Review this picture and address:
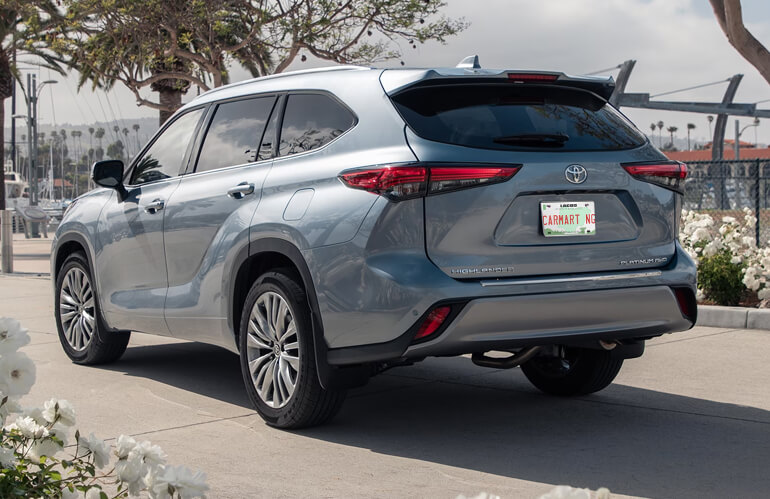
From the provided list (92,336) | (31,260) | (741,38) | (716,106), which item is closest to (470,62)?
(92,336)

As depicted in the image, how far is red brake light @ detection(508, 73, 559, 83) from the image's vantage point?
5.27m

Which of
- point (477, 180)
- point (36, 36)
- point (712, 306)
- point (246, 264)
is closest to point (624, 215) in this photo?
point (477, 180)

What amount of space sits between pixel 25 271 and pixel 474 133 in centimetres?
1608

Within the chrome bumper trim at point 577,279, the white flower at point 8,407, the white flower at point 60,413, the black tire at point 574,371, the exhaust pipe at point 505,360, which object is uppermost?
the chrome bumper trim at point 577,279

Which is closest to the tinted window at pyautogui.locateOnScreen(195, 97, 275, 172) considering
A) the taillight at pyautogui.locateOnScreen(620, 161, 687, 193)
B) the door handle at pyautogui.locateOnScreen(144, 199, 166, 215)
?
the door handle at pyautogui.locateOnScreen(144, 199, 166, 215)

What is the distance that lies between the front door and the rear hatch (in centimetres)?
224

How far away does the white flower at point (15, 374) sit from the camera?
3.02 metres

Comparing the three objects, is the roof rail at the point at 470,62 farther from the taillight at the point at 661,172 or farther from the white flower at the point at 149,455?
the white flower at the point at 149,455

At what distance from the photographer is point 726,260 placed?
34.5 feet

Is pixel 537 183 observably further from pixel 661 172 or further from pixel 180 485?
pixel 180 485

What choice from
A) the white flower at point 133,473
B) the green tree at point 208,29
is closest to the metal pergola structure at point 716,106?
the green tree at point 208,29

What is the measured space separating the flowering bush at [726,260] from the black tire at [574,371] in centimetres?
414

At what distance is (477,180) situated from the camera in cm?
495

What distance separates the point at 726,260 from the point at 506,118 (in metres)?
6.05
